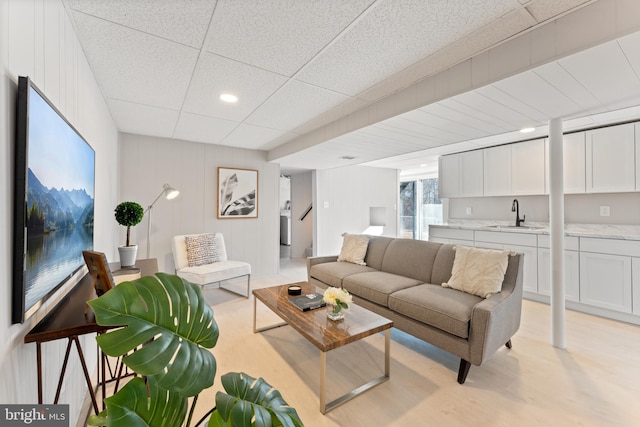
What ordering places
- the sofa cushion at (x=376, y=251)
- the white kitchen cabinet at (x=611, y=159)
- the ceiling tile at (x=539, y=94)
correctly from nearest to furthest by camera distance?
the ceiling tile at (x=539, y=94)
the white kitchen cabinet at (x=611, y=159)
the sofa cushion at (x=376, y=251)

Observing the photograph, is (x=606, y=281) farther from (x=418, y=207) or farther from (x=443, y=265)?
(x=418, y=207)

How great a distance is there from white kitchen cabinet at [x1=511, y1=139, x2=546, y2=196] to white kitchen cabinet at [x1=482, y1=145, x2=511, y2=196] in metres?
0.07

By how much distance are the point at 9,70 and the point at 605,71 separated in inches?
112

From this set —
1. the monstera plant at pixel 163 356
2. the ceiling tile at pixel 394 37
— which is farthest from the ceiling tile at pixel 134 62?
the monstera plant at pixel 163 356

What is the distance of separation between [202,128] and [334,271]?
2.42m

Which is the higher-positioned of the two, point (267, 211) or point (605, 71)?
point (605, 71)

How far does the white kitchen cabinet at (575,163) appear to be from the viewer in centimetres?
350

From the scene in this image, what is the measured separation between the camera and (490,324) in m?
1.87

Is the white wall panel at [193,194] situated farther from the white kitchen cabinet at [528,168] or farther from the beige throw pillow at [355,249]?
the white kitchen cabinet at [528,168]

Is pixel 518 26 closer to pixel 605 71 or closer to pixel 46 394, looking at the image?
pixel 605 71

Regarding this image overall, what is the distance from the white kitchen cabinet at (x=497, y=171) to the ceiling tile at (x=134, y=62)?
4.35 m

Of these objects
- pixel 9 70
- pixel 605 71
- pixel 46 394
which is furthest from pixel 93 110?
pixel 605 71

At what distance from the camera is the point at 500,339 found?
81.3 inches

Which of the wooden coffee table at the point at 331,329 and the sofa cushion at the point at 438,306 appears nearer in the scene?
the wooden coffee table at the point at 331,329
